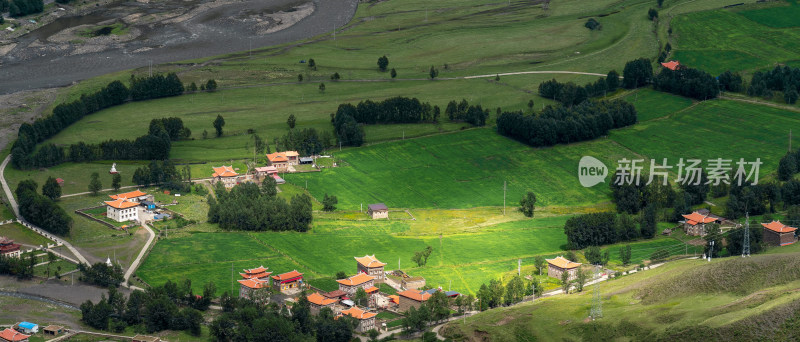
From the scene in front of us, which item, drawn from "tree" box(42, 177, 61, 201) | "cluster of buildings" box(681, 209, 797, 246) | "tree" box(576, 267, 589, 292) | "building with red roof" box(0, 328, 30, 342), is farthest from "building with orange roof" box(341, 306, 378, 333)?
"tree" box(42, 177, 61, 201)

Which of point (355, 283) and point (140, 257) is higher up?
point (140, 257)

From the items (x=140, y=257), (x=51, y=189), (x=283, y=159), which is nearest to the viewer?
(x=140, y=257)

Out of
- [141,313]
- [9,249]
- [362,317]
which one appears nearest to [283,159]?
[9,249]

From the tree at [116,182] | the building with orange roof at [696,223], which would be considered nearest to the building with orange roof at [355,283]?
the tree at [116,182]

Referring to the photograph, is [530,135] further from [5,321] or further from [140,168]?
[5,321]

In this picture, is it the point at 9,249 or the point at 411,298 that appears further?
the point at 9,249

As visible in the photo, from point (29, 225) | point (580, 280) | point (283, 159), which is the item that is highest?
point (283, 159)

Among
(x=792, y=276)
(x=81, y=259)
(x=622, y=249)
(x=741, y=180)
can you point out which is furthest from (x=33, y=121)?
(x=792, y=276)

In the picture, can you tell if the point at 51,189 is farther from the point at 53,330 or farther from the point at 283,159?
the point at 53,330

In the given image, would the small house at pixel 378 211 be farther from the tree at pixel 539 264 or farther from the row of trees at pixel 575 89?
the row of trees at pixel 575 89

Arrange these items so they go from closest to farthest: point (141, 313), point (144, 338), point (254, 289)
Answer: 1. point (144, 338)
2. point (141, 313)
3. point (254, 289)
